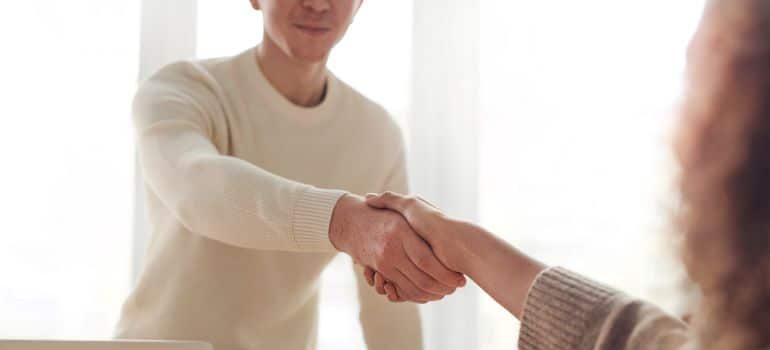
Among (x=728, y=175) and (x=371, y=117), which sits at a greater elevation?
(x=728, y=175)

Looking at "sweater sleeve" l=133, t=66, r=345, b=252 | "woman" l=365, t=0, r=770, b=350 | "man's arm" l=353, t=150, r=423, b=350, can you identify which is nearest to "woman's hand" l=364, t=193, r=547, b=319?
"sweater sleeve" l=133, t=66, r=345, b=252

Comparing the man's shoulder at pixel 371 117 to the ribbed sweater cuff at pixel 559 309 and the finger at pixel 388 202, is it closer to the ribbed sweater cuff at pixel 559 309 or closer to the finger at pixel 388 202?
the finger at pixel 388 202

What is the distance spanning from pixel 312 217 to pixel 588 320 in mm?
666

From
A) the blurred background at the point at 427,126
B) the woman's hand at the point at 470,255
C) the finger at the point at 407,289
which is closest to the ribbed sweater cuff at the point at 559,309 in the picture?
the woman's hand at the point at 470,255

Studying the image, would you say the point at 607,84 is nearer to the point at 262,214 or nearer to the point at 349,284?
the point at 349,284

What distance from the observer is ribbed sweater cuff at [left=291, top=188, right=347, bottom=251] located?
1575 mm

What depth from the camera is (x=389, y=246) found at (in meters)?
1.62

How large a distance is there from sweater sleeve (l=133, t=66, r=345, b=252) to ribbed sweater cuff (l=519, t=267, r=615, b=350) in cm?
57

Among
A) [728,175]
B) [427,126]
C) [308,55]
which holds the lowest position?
[427,126]

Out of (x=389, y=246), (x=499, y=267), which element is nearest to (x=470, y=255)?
(x=499, y=267)

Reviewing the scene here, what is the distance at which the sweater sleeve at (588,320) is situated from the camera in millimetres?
915

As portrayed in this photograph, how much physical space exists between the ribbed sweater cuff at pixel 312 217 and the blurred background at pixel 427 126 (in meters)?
0.90

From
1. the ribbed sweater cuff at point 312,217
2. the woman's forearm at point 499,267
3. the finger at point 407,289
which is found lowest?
the finger at point 407,289

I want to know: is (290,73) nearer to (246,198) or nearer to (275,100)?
(275,100)
